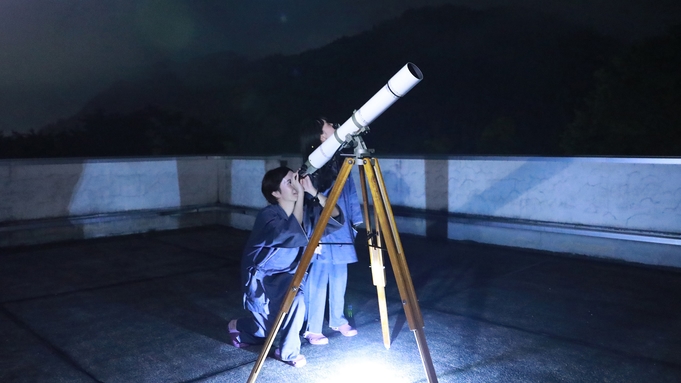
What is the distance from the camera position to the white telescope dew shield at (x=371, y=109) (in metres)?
2.75

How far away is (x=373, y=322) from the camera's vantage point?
4387mm

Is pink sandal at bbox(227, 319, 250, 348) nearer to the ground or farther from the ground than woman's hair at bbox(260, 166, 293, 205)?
nearer to the ground

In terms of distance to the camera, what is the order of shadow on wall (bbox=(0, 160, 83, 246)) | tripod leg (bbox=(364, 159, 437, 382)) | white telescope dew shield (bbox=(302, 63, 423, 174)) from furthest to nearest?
shadow on wall (bbox=(0, 160, 83, 246)) → tripod leg (bbox=(364, 159, 437, 382)) → white telescope dew shield (bbox=(302, 63, 423, 174))

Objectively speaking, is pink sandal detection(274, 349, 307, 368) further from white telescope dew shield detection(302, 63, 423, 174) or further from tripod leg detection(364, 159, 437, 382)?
white telescope dew shield detection(302, 63, 423, 174)

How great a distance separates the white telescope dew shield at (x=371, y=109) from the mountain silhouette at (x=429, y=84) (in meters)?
16.9

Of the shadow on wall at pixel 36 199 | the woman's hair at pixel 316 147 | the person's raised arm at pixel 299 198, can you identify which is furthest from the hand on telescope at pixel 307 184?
the shadow on wall at pixel 36 199

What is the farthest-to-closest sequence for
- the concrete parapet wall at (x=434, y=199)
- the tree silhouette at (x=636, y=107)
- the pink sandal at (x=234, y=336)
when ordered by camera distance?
the tree silhouette at (x=636, y=107) → the concrete parapet wall at (x=434, y=199) → the pink sandal at (x=234, y=336)

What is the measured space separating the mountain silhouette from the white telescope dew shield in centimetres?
1690

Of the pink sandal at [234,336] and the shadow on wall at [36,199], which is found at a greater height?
the shadow on wall at [36,199]

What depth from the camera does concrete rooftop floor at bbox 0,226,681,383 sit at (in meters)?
3.44

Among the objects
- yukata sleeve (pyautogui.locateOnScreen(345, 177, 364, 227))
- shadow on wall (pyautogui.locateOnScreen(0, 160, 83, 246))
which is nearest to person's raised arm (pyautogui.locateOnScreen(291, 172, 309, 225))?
yukata sleeve (pyautogui.locateOnScreen(345, 177, 364, 227))

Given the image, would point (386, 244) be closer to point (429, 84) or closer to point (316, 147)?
point (316, 147)

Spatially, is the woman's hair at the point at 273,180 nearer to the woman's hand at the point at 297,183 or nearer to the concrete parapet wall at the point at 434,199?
the woman's hand at the point at 297,183

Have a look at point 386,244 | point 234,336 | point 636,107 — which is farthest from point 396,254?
point 636,107
